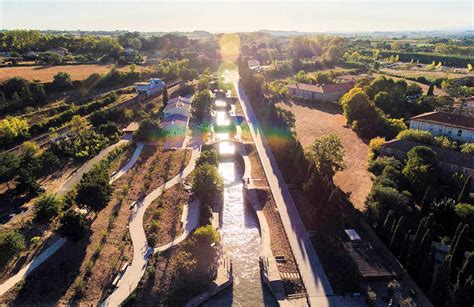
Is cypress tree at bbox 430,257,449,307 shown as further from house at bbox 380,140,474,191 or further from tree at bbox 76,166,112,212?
tree at bbox 76,166,112,212

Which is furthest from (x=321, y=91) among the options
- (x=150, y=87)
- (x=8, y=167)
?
(x=8, y=167)

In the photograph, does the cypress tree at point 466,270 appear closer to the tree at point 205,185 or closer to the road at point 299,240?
the road at point 299,240

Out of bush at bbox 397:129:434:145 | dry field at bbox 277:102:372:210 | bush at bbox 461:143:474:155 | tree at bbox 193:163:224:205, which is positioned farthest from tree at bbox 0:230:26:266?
bush at bbox 461:143:474:155

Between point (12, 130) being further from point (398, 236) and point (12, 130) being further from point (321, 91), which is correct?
point (321, 91)

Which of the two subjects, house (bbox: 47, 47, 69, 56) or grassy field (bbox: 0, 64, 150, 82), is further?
house (bbox: 47, 47, 69, 56)

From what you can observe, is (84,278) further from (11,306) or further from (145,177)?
(145,177)

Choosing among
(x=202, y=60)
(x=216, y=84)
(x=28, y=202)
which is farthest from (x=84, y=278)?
(x=202, y=60)
